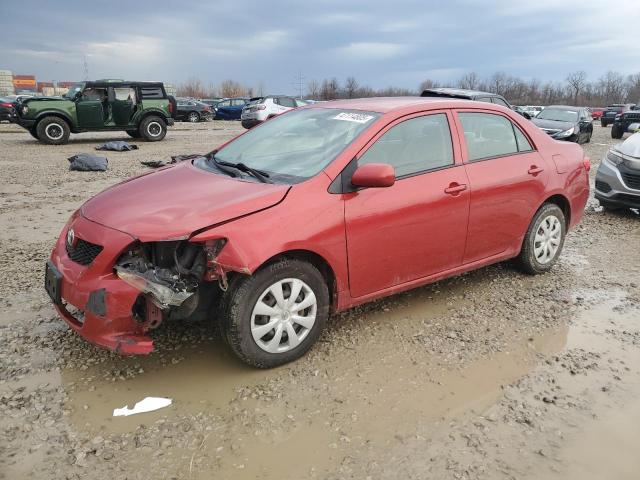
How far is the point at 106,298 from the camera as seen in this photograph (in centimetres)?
280

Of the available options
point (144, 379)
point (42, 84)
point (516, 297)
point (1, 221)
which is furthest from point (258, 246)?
point (42, 84)

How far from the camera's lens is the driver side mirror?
315cm

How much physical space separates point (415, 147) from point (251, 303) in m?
1.73

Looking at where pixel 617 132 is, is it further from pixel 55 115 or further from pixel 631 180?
pixel 55 115

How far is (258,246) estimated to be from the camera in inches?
114

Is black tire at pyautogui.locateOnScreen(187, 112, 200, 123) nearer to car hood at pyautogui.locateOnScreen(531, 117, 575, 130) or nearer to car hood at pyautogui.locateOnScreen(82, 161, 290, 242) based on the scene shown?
car hood at pyautogui.locateOnScreen(531, 117, 575, 130)

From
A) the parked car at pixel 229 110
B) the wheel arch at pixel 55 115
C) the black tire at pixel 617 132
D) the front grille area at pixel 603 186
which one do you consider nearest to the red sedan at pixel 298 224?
the front grille area at pixel 603 186

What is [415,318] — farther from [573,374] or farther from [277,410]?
[277,410]

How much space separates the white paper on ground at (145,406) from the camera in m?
2.76

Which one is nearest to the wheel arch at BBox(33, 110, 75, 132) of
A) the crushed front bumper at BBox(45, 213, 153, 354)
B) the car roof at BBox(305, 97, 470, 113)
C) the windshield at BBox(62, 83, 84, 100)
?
the windshield at BBox(62, 83, 84, 100)

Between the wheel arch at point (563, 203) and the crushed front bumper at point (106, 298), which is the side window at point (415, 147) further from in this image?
the crushed front bumper at point (106, 298)

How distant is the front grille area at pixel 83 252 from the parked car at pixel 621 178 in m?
7.18

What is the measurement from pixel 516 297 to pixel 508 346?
927 mm

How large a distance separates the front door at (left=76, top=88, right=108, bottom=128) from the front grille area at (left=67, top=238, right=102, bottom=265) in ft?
45.2
